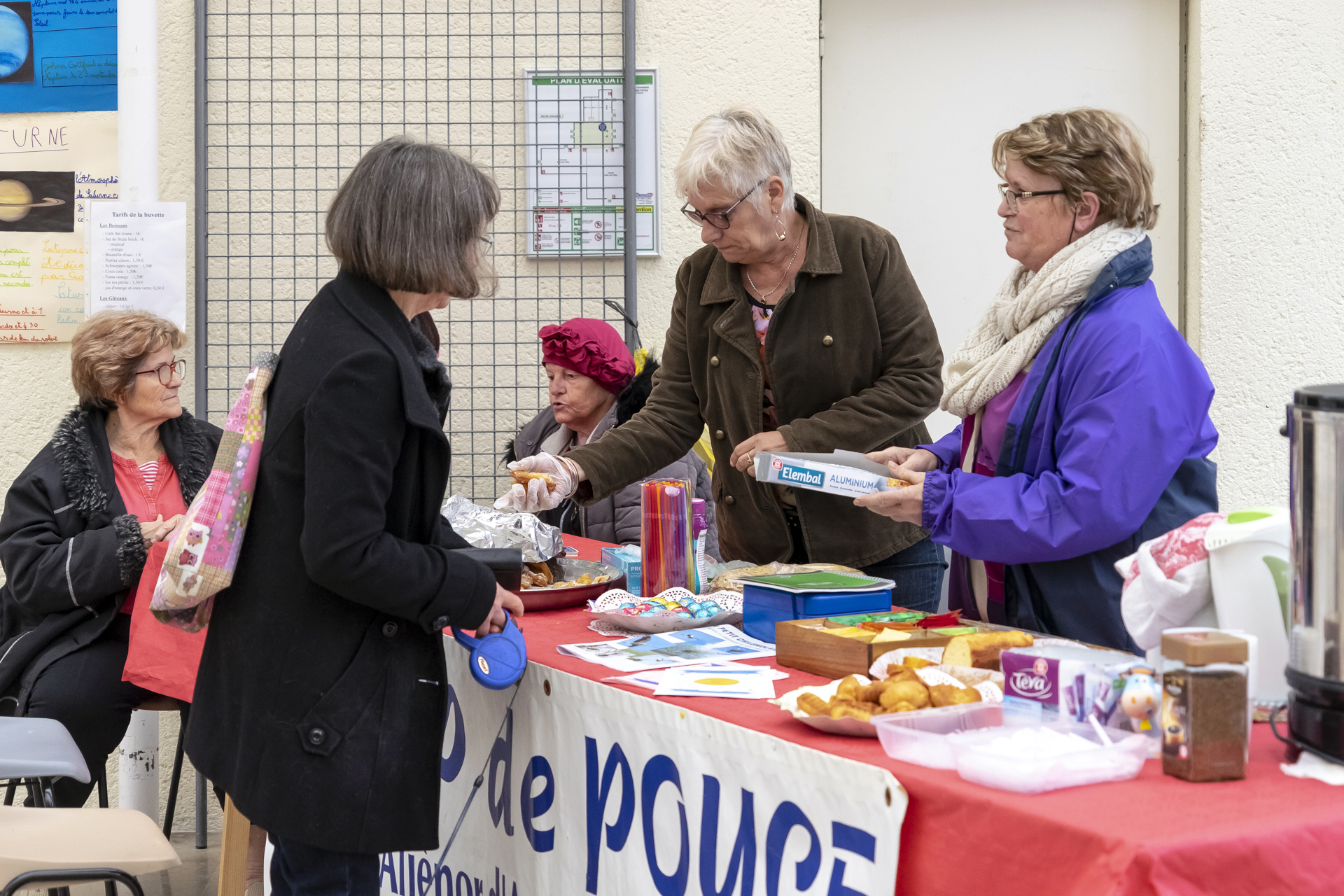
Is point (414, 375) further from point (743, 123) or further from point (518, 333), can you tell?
point (518, 333)

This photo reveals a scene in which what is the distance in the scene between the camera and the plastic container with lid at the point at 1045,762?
46.2 inches

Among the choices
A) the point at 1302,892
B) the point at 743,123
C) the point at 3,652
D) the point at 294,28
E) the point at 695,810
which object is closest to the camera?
the point at 1302,892

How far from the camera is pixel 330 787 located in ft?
5.35

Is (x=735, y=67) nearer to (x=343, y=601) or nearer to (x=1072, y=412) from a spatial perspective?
(x=1072, y=412)

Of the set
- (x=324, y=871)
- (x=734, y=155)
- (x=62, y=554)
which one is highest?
(x=734, y=155)

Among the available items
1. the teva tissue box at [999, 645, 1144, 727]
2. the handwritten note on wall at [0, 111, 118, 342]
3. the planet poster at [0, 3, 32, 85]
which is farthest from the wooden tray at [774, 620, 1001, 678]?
the planet poster at [0, 3, 32, 85]

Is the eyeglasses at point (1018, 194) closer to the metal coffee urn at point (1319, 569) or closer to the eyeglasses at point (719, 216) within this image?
the eyeglasses at point (719, 216)

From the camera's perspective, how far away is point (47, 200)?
12.5ft

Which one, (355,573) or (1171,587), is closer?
(1171,587)

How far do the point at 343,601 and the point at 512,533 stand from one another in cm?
85

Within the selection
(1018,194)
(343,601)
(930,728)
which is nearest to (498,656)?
(343,601)

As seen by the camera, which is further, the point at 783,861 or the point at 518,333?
the point at 518,333

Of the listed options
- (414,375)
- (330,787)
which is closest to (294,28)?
(414,375)

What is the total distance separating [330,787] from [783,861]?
633 mm
